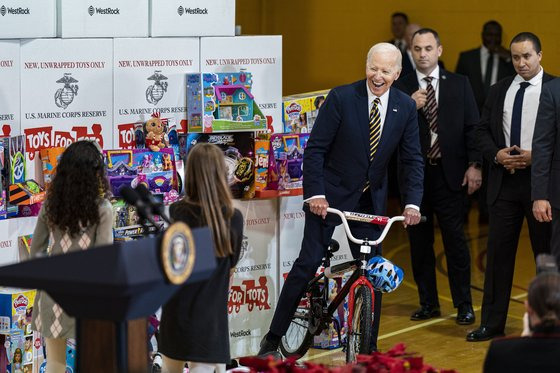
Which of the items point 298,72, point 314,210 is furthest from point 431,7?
point 314,210

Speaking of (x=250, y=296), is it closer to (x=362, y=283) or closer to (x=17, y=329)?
(x=362, y=283)

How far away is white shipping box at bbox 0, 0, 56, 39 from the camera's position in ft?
20.0

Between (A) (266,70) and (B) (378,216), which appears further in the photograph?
(A) (266,70)

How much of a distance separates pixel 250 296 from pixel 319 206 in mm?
968

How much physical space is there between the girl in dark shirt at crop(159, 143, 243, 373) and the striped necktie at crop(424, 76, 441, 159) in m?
3.08

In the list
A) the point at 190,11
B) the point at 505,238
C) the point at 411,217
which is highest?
the point at 190,11

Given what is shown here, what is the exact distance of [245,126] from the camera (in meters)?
6.85

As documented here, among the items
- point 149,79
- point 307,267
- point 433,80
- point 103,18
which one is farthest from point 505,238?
point 103,18

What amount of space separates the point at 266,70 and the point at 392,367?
3294 millimetres

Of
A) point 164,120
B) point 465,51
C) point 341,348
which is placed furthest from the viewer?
point 465,51

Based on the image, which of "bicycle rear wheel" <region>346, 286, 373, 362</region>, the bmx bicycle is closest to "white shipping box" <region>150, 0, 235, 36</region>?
the bmx bicycle

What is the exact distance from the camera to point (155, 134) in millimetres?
6629

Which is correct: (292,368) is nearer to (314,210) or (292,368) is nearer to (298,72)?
(314,210)

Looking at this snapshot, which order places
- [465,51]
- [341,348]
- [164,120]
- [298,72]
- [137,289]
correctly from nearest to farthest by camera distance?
[137,289] → [164,120] → [341,348] → [465,51] → [298,72]
